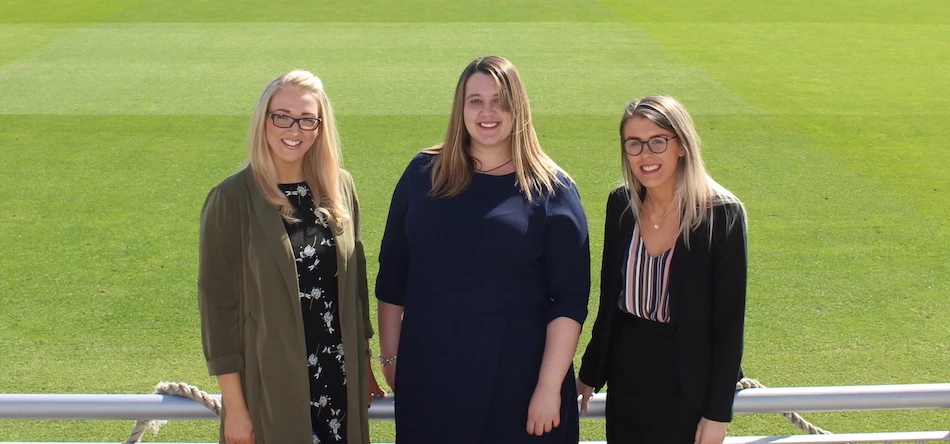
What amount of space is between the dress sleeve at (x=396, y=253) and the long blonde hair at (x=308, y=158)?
0.13 meters

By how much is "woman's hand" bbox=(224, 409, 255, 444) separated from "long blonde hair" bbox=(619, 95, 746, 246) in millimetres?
1155

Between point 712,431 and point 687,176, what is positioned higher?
point 687,176

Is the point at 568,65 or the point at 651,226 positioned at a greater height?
the point at 568,65

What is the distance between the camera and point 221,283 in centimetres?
243

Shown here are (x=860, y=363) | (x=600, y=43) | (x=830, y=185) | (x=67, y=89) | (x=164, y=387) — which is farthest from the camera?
(x=600, y=43)

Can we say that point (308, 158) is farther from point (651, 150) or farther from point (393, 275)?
point (651, 150)

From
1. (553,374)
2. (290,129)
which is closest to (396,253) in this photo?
(290,129)

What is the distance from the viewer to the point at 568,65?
548 inches

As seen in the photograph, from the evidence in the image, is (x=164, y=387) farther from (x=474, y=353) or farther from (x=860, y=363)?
(x=860, y=363)

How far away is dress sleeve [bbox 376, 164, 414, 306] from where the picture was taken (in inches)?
104

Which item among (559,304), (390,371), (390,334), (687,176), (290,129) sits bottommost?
(390,371)

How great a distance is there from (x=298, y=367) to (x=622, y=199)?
3.23ft

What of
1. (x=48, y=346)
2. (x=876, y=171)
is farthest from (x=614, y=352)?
(x=876, y=171)

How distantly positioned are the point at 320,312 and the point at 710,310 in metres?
1.02
